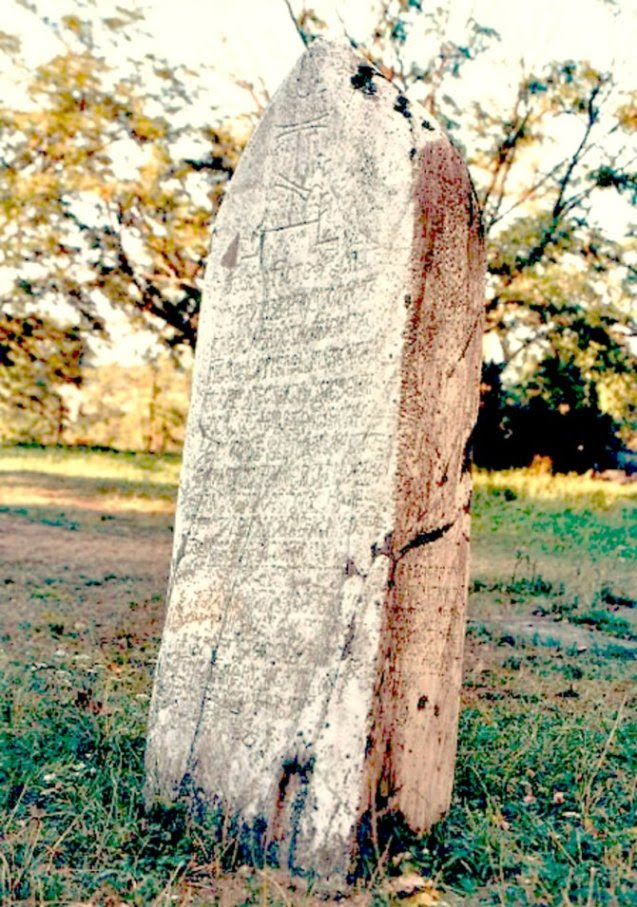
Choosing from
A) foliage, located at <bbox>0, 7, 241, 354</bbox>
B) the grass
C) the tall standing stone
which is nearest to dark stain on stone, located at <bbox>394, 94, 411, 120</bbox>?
the tall standing stone

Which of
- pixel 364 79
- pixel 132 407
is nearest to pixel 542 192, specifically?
pixel 364 79

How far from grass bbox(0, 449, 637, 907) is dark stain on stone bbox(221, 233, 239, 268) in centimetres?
159

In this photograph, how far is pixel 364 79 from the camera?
3.07 m

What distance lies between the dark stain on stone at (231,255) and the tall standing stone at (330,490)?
0.01 meters

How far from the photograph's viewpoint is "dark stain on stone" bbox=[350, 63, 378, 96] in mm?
3041

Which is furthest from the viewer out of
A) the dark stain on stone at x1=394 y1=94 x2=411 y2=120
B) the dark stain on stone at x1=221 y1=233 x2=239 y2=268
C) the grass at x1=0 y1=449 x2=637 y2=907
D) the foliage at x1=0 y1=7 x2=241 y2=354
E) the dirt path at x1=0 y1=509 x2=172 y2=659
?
the foliage at x1=0 y1=7 x2=241 y2=354

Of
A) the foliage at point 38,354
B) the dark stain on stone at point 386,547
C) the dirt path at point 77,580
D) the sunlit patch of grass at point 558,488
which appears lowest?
the dirt path at point 77,580

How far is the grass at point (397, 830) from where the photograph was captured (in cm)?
259

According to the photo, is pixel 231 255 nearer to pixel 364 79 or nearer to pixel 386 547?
pixel 364 79

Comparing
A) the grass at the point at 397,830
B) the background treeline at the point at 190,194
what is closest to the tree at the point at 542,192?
the background treeline at the point at 190,194

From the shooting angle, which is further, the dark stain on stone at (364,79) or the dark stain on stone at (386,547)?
the dark stain on stone at (364,79)

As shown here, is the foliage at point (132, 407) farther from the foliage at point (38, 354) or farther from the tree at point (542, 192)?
the tree at point (542, 192)

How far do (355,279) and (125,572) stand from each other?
480 cm

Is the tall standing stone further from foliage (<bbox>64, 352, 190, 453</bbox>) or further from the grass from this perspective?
foliage (<bbox>64, 352, 190, 453</bbox>)
